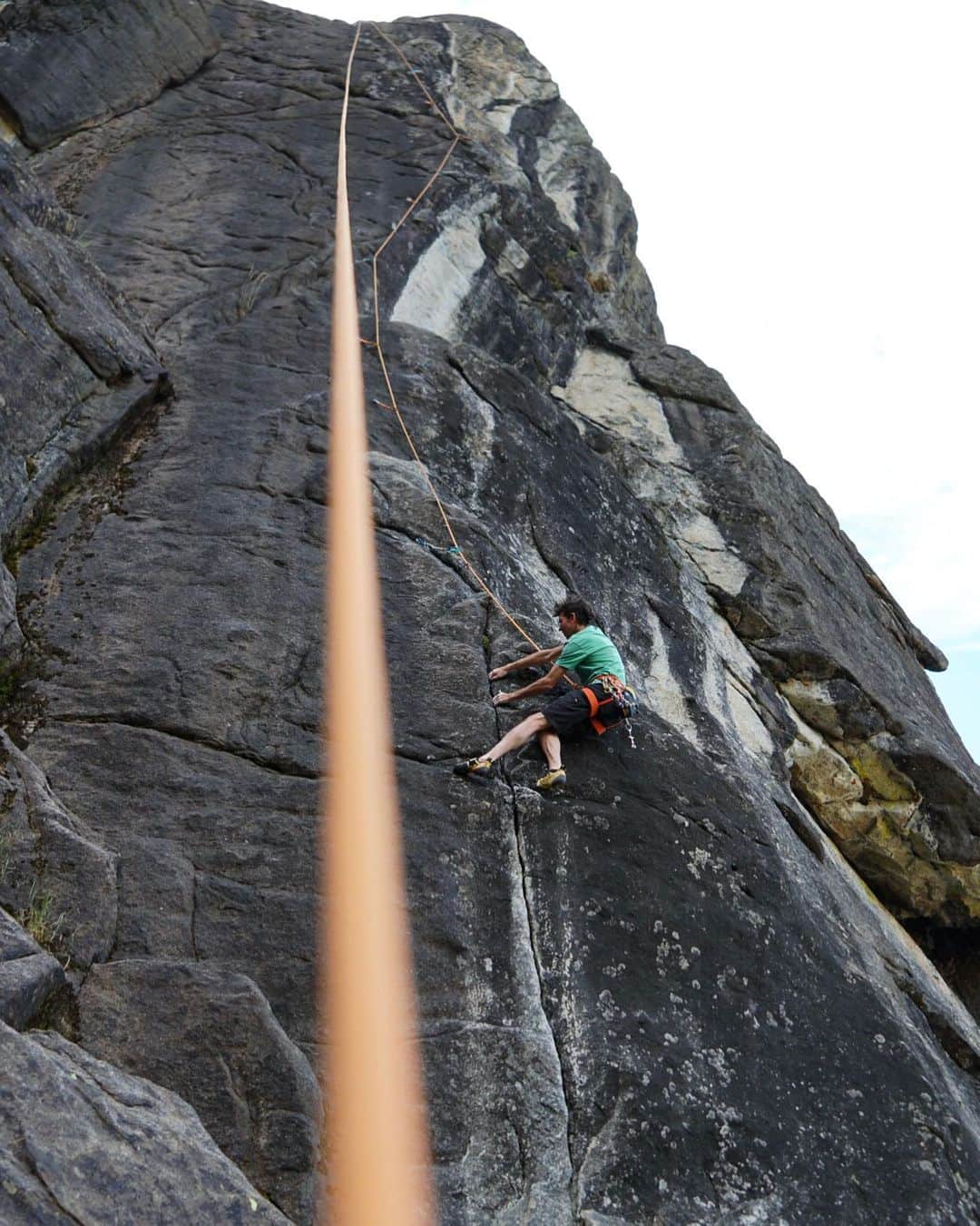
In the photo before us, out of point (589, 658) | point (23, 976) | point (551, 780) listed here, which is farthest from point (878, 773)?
point (23, 976)

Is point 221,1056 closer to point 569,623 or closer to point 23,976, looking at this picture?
point 23,976

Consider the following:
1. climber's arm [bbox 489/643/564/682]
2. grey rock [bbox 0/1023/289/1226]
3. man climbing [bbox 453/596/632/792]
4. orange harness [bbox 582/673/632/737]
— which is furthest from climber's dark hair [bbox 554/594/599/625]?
grey rock [bbox 0/1023/289/1226]

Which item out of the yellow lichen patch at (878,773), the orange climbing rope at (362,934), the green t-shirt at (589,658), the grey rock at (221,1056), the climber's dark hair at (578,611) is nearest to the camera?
the grey rock at (221,1056)

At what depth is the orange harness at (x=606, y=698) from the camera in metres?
6.73

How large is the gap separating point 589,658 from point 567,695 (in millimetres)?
340

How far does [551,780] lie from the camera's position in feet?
21.2

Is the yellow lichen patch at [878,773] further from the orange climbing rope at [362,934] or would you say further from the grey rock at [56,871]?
the grey rock at [56,871]

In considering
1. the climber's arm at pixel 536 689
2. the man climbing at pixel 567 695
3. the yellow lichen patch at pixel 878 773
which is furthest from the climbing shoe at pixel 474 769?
the yellow lichen patch at pixel 878 773

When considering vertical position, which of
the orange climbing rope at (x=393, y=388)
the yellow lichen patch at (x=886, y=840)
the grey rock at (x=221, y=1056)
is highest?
the orange climbing rope at (x=393, y=388)

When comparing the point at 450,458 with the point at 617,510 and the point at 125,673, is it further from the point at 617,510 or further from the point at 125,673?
the point at 125,673

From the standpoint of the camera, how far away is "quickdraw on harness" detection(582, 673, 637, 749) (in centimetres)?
674

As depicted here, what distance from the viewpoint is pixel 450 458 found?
9023 millimetres

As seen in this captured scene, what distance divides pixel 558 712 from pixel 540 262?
7.81 metres

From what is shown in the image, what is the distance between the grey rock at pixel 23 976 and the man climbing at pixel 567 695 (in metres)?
2.49
